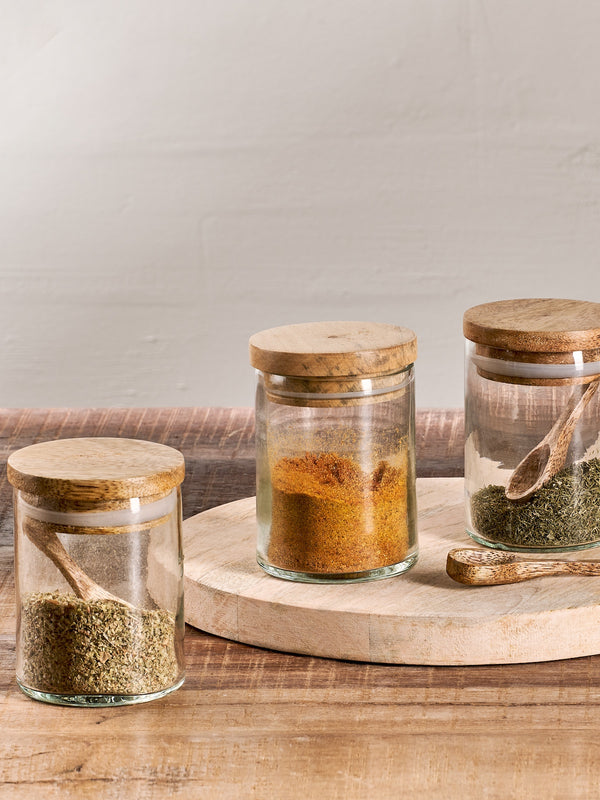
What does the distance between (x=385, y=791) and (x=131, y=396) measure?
1840mm

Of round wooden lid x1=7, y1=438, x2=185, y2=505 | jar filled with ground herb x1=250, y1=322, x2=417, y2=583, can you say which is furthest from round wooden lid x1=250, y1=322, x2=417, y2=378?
round wooden lid x1=7, y1=438, x2=185, y2=505

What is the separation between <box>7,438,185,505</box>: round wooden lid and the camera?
652mm

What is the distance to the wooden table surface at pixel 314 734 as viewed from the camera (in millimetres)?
583

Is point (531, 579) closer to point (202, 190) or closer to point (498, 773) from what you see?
point (498, 773)

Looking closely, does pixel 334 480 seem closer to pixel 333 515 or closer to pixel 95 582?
pixel 333 515

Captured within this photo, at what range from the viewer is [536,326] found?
0.85 metres

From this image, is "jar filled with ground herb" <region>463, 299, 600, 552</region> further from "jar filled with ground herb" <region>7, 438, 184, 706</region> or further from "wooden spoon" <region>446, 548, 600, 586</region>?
"jar filled with ground herb" <region>7, 438, 184, 706</region>

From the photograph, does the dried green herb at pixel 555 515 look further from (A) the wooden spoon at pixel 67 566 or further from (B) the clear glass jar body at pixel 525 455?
(A) the wooden spoon at pixel 67 566

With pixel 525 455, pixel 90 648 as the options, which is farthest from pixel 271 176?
pixel 90 648

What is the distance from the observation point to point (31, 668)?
2.26ft

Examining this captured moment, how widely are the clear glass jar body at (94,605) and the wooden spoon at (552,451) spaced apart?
12.4 inches

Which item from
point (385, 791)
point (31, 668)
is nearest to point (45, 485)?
point (31, 668)

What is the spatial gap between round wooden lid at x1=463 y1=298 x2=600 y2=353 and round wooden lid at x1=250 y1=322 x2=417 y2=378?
0.23 feet

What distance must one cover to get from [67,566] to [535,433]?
0.39 meters
